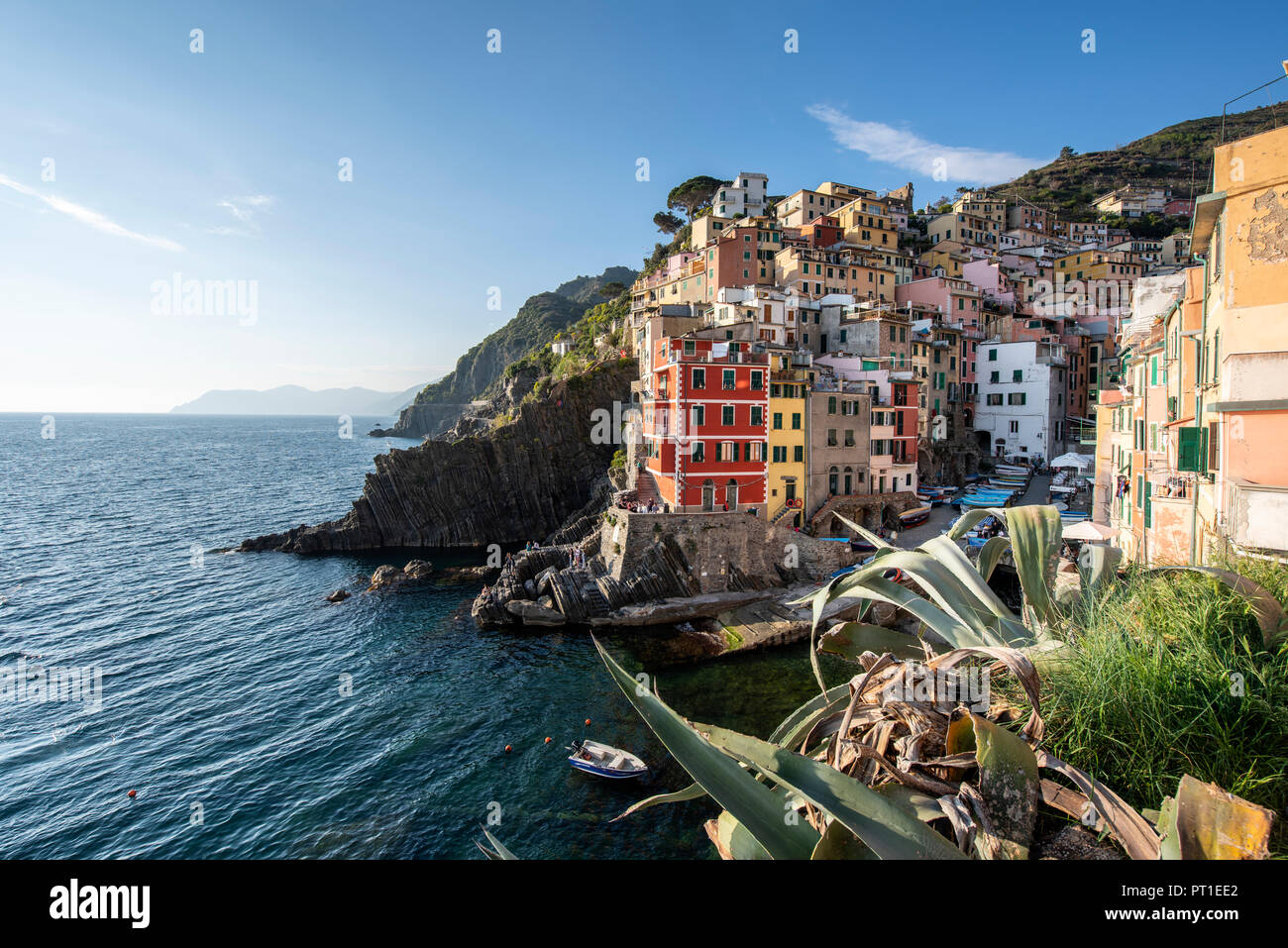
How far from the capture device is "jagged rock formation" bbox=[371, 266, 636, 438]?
6220 inches

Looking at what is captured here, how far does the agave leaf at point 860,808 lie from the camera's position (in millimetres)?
2771

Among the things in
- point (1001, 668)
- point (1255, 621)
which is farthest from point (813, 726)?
point (1255, 621)

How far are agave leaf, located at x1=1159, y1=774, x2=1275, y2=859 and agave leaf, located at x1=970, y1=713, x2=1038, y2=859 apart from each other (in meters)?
0.52

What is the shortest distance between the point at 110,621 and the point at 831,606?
40302mm

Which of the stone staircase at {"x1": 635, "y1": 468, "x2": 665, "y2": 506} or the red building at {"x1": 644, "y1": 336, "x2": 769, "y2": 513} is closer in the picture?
the red building at {"x1": 644, "y1": 336, "x2": 769, "y2": 513}

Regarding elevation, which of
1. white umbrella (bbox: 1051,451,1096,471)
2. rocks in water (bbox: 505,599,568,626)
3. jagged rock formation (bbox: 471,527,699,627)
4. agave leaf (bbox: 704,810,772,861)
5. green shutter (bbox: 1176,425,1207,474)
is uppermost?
green shutter (bbox: 1176,425,1207,474)

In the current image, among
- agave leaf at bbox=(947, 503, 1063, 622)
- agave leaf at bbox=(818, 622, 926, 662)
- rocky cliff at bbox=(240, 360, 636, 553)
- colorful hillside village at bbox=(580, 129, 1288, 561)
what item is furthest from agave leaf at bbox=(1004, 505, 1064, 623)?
rocky cliff at bbox=(240, 360, 636, 553)

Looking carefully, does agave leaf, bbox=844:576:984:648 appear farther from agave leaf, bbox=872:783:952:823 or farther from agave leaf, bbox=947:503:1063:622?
agave leaf, bbox=872:783:952:823

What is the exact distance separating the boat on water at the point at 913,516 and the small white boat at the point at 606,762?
2800cm

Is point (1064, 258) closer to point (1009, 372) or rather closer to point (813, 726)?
point (1009, 372)

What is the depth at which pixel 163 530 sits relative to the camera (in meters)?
58.3

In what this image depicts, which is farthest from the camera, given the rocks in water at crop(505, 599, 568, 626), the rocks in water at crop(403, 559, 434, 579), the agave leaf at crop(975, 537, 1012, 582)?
the rocks in water at crop(403, 559, 434, 579)

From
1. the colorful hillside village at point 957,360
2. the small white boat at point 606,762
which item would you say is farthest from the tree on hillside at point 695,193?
the small white boat at point 606,762

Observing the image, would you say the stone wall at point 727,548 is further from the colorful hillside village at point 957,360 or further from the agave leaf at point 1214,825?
the agave leaf at point 1214,825
